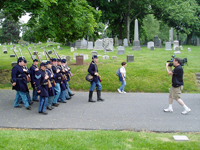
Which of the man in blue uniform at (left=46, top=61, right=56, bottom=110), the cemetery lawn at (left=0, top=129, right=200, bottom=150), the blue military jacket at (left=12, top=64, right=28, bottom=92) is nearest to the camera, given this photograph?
the cemetery lawn at (left=0, top=129, right=200, bottom=150)

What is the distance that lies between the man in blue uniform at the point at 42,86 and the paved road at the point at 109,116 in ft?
1.09

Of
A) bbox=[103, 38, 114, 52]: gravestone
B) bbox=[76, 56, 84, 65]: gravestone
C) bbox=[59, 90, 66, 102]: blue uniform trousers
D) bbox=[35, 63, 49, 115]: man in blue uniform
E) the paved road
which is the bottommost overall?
the paved road

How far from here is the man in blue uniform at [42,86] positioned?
7.96 m

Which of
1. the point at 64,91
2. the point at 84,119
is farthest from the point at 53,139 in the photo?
the point at 64,91

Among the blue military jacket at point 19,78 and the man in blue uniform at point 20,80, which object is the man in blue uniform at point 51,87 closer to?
the man in blue uniform at point 20,80

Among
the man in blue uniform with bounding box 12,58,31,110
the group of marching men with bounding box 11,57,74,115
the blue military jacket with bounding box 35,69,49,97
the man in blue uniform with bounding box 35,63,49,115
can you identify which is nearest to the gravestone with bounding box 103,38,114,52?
the group of marching men with bounding box 11,57,74,115

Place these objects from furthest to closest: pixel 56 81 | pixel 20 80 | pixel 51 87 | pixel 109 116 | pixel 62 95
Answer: pixel 62 95
pixel 56 81
pixel 20 80
pixel 51 87
pixel 109 116

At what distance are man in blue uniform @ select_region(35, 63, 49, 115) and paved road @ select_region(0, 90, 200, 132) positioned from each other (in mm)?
331

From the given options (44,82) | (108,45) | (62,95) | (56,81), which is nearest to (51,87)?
(44,82)

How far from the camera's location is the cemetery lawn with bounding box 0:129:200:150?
16.8ft

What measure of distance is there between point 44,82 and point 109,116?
2480mm

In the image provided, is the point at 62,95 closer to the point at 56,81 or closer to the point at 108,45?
the point at 56,81

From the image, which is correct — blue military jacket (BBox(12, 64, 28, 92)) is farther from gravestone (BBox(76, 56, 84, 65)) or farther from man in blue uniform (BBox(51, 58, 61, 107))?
gravestone (BBox(76, 56, 84, 65))

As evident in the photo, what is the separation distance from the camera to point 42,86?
8.00m
